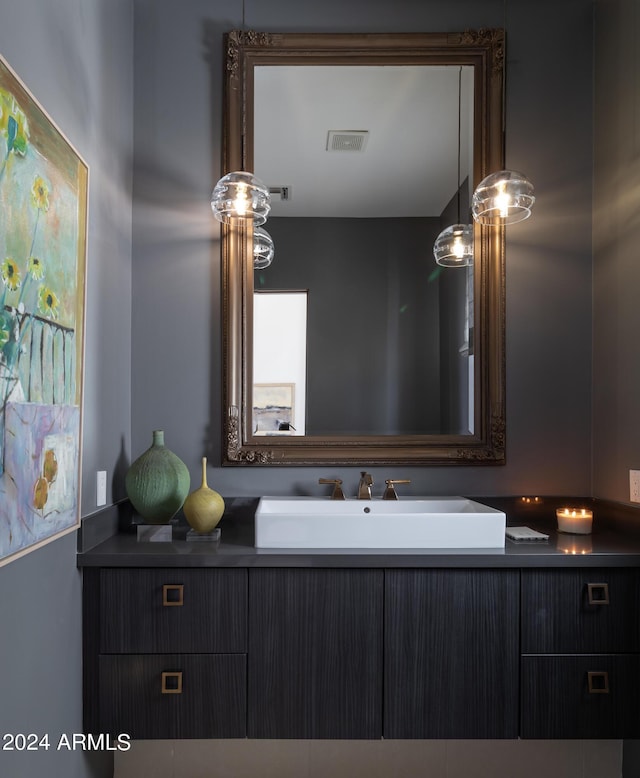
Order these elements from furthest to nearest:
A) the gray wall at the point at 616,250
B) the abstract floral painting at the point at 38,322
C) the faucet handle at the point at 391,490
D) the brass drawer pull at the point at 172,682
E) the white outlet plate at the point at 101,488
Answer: the faucet handle at the point at 391,490 → the gray wall at the point at 616,250 → the white outlet plate at the point at 101,488 → the brass drawer pull at the point at 172,682 → the abstract floral painting at the point at 38,322

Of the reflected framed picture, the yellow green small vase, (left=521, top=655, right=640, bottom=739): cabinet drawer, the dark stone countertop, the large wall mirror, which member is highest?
the large wall mirror

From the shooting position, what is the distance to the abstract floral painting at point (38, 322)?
1.20 meters

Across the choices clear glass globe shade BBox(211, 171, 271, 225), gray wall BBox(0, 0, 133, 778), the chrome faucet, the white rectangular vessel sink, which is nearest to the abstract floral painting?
gray wall BBox(0, 0, 133, 778)

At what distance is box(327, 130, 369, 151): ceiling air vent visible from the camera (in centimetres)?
217

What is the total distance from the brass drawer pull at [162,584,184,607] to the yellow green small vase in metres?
0.24

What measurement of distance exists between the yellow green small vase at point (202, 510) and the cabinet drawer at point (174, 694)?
37 cm

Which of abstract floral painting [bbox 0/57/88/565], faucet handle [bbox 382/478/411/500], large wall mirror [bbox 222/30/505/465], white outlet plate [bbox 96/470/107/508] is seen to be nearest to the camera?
abstract floral painting [bbox 0/57/88/565]

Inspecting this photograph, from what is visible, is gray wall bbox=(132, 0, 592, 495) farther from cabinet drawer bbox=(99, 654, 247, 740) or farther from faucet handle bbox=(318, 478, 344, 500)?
cabinet drawer bbox=(99, 654, 247, 740)

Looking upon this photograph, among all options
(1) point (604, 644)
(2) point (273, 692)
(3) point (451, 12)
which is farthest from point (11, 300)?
(3) point (451, 12)

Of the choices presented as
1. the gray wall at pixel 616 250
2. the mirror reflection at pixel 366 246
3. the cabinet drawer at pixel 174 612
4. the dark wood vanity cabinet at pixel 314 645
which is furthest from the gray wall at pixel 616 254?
the cabinet drawer at pixel 174 612

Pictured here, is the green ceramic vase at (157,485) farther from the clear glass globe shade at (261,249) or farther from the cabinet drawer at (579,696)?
the cabinet drawer at (579,696)

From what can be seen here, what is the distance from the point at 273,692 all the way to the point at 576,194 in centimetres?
197

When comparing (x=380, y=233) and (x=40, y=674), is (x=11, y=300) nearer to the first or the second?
(x=40, y=674)

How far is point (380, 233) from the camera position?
220 centimetres
